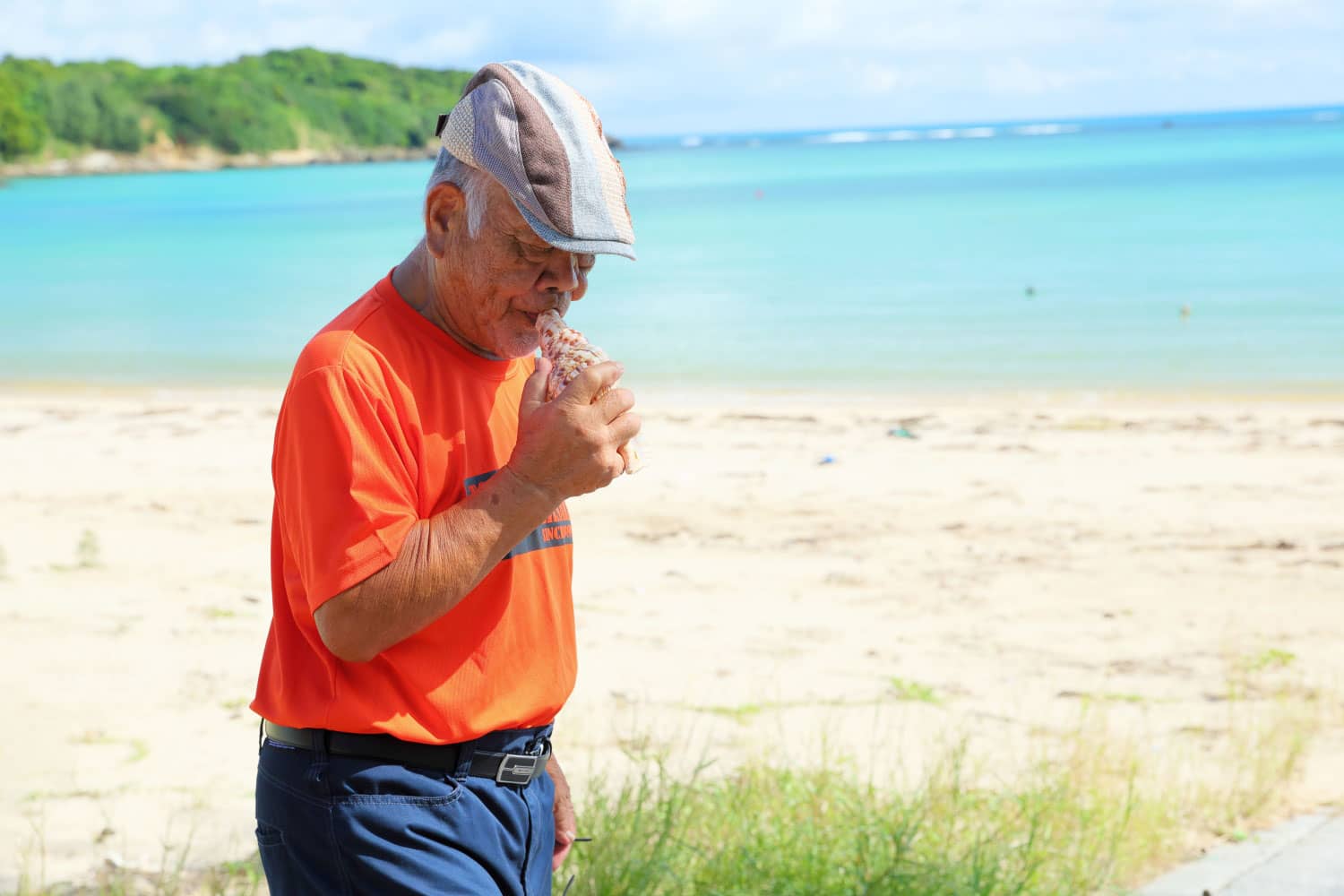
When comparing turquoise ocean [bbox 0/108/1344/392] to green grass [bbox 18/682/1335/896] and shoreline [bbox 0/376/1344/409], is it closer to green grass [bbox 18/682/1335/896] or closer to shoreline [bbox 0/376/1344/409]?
shoreline [bbox 0/376/1344/409]

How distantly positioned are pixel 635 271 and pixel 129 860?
91.1 ft

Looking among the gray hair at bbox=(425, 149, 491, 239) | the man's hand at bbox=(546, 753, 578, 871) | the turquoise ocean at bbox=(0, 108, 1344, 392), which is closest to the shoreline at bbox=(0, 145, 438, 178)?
the turquoise ocean at bbox=(0, 108, 1344, 392)

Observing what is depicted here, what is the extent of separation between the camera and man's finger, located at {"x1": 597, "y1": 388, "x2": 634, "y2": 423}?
203cm

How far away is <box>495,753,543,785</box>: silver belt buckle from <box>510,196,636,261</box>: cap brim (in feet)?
2.61

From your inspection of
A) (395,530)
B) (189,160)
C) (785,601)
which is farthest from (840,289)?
(189,160)

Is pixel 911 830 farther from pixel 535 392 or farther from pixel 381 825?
pixel 535 392

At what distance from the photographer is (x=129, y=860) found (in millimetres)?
4262

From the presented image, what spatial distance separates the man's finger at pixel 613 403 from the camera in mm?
2029

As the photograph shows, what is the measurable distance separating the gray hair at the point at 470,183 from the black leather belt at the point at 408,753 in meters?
0.77

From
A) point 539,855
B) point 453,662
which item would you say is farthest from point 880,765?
point 453,662

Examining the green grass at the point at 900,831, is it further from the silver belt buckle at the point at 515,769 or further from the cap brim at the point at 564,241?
the cap brim at the point at 564,241

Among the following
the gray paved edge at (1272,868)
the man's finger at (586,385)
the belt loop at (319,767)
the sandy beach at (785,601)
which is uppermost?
the man's finger at (586,385)

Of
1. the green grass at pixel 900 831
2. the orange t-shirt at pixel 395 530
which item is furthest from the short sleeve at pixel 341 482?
the green grass at pixel 900 831

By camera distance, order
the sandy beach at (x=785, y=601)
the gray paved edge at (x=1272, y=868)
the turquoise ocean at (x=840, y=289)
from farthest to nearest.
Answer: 1. the turquoise ocean at (x=840, y=289)
2. the sandy beach at (x=785, y=601)
3. the gray paved edge at (x=1272, y=868)
